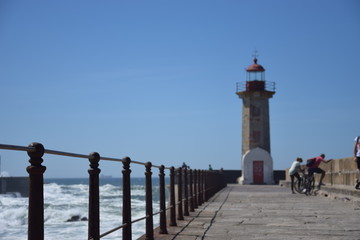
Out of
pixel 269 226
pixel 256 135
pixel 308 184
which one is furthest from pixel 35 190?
pixel 256 135

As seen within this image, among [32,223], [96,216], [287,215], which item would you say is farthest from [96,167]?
[287,215]

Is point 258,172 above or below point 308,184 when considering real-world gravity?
above

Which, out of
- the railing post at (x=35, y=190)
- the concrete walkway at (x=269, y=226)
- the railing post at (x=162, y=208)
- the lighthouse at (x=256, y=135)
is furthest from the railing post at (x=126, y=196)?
the lighthouse at (x=256, y=135)

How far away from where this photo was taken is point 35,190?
2912mm

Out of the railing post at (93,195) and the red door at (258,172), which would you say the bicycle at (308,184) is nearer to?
the railing post at (93,195)

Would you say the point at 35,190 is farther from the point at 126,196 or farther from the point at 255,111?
the point at 255,111

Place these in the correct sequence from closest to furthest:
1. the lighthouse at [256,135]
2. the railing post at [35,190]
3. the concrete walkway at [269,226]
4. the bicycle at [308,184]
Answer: the railing post at [35,190] → the concrete walkway at [269,226] → the bicycle at [308,184] → the lighthouse at [256,135]

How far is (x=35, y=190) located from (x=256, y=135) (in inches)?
1534

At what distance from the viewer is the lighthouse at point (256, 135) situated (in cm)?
4094

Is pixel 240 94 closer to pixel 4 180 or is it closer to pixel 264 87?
pixel 264 87

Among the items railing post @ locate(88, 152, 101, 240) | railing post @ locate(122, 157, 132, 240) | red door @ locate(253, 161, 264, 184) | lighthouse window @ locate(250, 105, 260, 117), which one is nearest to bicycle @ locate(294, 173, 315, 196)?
railing post @ locate(122, 157, 132, 240)

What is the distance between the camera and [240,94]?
4269cm

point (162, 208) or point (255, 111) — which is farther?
point (255, 111)

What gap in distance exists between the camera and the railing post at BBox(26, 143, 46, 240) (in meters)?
2.88
